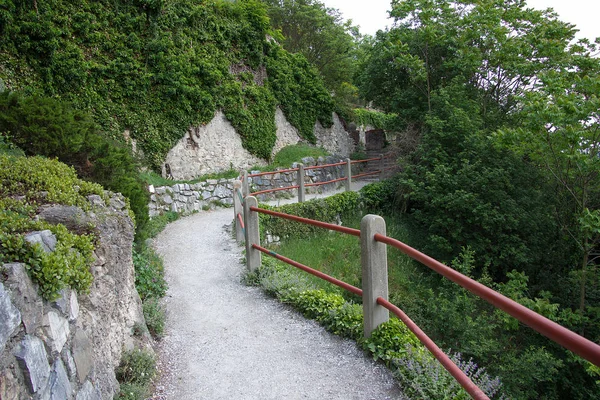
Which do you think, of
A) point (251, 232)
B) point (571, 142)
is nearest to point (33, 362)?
point (251, 232)

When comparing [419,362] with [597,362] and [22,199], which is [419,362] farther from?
[22,199]

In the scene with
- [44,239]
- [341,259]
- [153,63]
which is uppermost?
[153,63]

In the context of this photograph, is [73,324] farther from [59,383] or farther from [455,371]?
[455,371]

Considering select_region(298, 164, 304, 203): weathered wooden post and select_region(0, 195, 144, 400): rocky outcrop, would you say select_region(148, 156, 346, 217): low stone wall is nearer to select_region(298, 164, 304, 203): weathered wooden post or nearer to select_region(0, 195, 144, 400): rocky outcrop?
select_region(298, 164, 304, 203): weathered wooden post

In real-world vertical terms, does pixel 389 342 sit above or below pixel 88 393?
below

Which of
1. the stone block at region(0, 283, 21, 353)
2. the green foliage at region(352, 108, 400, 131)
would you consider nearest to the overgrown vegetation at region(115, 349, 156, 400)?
the stone block at region(0, 283, 21, 353)

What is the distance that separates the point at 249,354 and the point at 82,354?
155 cm

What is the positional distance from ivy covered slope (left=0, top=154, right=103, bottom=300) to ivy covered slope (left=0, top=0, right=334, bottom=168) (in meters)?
7.60

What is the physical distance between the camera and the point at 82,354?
2430mm

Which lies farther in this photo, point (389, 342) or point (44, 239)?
point (389, 342)

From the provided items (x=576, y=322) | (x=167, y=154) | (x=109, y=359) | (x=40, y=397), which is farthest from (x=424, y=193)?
(x=40, y=397)

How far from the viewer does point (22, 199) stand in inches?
122

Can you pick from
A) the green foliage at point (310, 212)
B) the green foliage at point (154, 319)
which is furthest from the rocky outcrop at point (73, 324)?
the green foliage at point (310, 212)

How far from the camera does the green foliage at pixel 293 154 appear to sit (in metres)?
17.2
